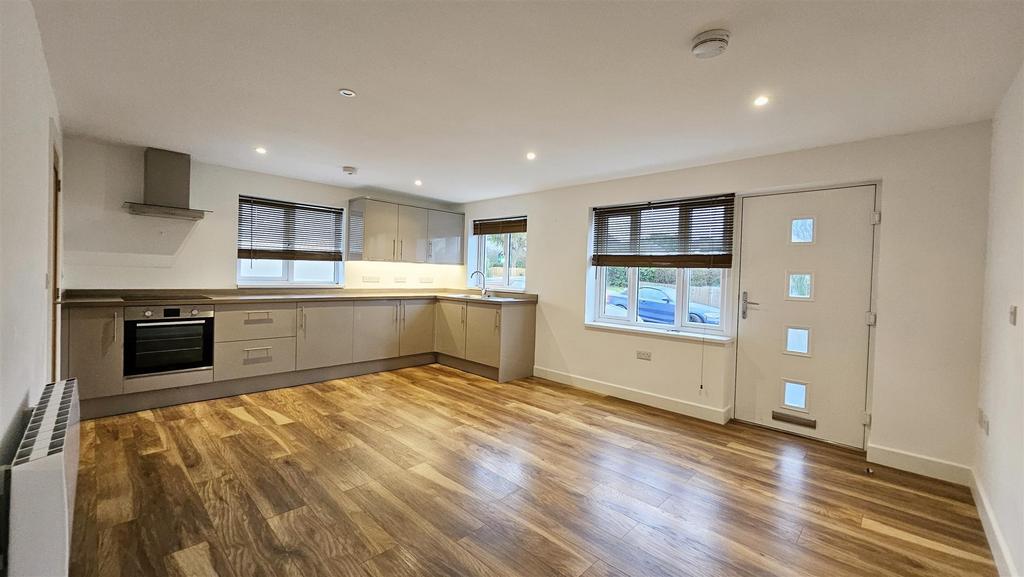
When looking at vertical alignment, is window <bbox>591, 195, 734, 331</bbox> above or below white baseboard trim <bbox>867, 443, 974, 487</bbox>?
above

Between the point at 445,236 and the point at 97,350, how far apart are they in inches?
149

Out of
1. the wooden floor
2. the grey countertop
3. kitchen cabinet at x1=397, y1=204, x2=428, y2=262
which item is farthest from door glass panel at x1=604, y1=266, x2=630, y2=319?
kitchen cabinet at x1=397, y1=204, x2=428, y2=262

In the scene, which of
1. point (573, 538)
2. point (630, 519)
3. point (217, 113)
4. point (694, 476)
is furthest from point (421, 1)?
point (694, 476)

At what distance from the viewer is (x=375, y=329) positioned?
5.10 metres

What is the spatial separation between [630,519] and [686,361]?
2081mm

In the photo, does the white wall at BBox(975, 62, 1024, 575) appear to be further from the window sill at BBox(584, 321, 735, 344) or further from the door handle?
the window sill at BBox(584, 321, 735, 344)

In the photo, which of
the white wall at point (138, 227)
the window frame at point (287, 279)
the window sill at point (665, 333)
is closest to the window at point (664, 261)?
the window sill at point (665, 333)

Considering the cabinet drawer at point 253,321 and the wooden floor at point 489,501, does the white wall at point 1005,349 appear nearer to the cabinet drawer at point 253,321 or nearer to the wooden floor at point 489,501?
the wooden floor at point 489,501

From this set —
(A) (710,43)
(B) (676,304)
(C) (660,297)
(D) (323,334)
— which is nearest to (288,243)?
(D) (323,334)

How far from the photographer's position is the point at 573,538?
2.02 m

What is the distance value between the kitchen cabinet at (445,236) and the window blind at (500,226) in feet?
0.81

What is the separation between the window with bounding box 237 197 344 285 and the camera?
15.4 feet

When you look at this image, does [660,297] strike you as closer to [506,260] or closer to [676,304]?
[676,304]

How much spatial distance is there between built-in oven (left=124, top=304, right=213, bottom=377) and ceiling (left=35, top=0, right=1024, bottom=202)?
1478mm
